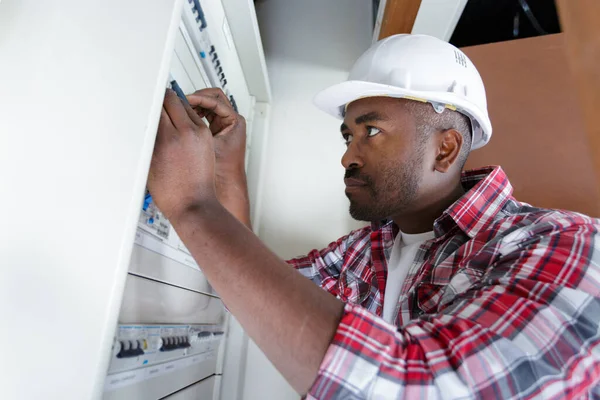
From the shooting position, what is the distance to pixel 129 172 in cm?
54

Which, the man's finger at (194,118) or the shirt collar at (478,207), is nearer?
the man's finger at (194,118)

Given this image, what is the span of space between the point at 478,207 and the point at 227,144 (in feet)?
1.81

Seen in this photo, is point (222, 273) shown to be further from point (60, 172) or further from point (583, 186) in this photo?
point (583, 186)

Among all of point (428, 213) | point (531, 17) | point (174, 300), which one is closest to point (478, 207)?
point (428, 213)

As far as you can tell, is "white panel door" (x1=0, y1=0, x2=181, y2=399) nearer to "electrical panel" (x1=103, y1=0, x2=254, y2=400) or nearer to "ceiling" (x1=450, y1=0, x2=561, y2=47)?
"electrical panel" (x1=103, y1=0, x2=254, y2=400)

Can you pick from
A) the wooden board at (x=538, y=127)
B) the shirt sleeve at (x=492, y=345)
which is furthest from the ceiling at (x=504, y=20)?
the shirt sleeve at (x=492, y=345)

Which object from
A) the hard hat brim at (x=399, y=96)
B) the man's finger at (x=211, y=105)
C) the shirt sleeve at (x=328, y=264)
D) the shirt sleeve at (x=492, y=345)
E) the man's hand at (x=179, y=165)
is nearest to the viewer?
the shirt sleeve at (x=492, y=345)

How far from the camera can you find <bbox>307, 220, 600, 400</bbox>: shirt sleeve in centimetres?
45

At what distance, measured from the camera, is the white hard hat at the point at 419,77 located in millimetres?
896

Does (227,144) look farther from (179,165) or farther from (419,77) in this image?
(419,77)

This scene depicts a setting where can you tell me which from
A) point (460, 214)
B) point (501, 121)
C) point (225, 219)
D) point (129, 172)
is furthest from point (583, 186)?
point (129, 172)

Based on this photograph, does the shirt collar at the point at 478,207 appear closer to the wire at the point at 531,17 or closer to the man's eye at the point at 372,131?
the man's eye at the point at 372,131

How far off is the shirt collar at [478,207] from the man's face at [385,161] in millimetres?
102

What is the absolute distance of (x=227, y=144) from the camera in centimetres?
90
